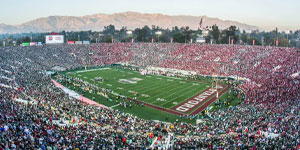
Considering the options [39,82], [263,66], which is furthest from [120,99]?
[263,66]

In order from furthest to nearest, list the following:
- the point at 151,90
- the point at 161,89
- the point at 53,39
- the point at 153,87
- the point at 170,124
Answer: the point at 53,39
the point at 153,87
the point at 161,89
the point at 151,90
the point at 170,124

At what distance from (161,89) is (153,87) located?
1842mm

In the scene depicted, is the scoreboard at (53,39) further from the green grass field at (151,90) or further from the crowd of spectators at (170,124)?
the green grass field at (151,90)

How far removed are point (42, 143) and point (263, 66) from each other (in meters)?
40.2

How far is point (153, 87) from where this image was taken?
39625mm

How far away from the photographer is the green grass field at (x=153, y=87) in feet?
109

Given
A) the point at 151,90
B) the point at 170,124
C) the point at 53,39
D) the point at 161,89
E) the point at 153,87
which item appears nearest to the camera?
the point at 170,124

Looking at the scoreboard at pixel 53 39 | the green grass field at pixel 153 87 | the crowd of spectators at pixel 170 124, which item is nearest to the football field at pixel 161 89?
the green grass field at pixel 153 87

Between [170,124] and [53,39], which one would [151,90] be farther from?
[53,39]

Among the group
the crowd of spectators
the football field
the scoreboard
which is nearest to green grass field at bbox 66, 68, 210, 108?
the football field

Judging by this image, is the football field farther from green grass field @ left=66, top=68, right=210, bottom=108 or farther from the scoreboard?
the scoreboard

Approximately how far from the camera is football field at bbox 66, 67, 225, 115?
3091 cm

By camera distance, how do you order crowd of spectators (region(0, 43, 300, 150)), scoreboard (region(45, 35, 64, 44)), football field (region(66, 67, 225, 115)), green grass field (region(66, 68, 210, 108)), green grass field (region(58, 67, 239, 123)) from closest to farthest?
1. crowd of spectators (region(0, 43, 300, 150))
2. green grass field (region(58, 67, 239, 123))
3. football field (region(66, 67, 225, 115))
4. green grass field (region(66, 68, 210, 108))
5. scoreboard (region(45, 35, 64, 44))

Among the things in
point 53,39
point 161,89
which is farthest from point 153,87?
A: point 53,39
